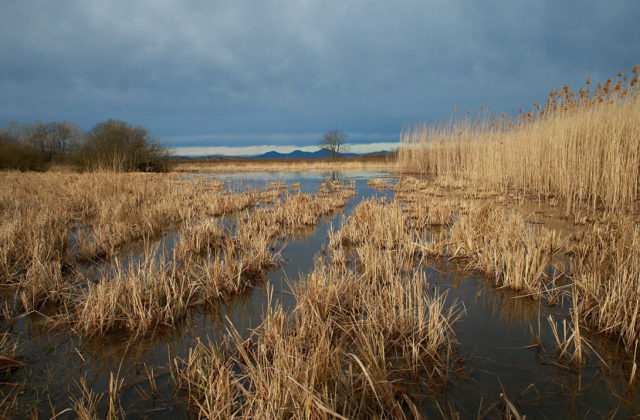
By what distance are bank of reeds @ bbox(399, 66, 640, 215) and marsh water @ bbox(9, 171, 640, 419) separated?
4663 mm

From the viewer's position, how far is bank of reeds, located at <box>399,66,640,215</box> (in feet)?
19.0

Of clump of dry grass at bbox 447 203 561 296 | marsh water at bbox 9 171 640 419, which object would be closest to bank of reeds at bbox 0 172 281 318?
marsh water at bbox 9 171 640 419

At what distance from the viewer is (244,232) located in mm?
4969

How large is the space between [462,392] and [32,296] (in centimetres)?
368

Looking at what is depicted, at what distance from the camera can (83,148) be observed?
2080 centimetres

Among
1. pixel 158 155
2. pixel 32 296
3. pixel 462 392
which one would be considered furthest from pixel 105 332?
pixel 158 155

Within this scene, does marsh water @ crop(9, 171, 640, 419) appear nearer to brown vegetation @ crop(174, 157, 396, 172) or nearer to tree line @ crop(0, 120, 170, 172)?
tree line @ crop(0, 120, 170, 172)

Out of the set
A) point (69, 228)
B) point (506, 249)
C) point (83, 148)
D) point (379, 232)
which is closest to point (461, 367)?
point (506, 249)

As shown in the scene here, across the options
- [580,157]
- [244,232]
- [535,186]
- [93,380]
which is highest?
[580,157]

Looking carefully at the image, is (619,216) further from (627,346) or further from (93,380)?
(93,380)

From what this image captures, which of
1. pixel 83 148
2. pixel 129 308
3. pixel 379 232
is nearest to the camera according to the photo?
pixel 129 308

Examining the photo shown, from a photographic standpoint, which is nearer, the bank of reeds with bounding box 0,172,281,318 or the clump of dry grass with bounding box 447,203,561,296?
the bank of reeds with bounding box 0,172,281,318

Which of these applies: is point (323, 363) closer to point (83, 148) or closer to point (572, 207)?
point (572, 207)

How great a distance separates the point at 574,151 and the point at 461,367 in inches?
280
